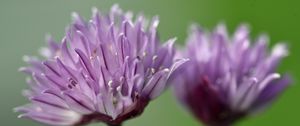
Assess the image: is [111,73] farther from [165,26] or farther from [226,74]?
[165,26]

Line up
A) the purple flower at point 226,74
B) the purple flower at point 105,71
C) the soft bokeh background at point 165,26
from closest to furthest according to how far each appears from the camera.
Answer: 1. the purple flower at point 105,71
2. the purple flower at point 226,74
3. the soft bokeh background at point 165,26

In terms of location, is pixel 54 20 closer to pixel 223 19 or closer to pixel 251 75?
pixel 223 19

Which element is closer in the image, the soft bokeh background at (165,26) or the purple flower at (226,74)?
the purple flower at (226,74)

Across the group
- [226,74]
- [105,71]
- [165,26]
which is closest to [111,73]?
[105,71]

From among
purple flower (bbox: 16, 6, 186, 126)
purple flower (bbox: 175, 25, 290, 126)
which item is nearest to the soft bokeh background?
purple flower (bbox: 175, 25, 290, 126)

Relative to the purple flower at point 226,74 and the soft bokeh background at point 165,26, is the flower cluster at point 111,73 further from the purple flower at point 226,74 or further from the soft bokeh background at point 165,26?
the soft bokeh background at point 165,26

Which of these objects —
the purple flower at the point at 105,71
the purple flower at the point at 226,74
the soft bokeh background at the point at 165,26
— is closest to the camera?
the purple flower at the point at 105,71

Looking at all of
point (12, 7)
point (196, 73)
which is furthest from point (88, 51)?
point (12, 7)

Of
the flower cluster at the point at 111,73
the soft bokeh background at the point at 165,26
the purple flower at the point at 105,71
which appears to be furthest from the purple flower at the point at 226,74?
the soft bokeh background at the point at 165,26
